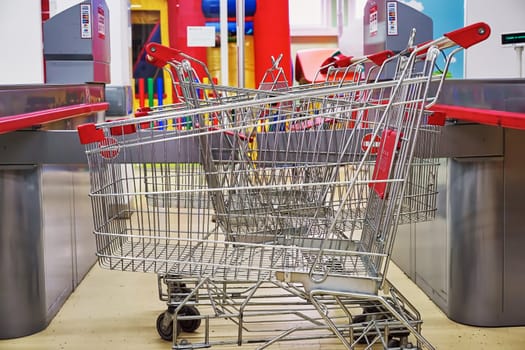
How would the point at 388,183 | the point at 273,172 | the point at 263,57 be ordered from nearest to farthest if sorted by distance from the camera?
the point at 388,183
the point at 273,172
the point at 263,57

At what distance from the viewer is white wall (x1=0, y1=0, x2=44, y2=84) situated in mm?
5949

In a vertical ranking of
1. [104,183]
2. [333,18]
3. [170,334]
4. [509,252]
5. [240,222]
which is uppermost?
[333,18]

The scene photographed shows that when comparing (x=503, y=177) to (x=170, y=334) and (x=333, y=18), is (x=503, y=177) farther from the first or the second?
(x=333, y=18)

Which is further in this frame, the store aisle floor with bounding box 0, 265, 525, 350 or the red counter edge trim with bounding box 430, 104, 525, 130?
the store aisle floor with bounding box 0, 265, 525, 350

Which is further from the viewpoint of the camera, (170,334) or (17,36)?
(17,36)

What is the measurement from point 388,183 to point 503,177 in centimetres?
105

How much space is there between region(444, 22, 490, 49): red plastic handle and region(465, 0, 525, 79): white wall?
4.75 meters

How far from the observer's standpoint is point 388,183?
2031 mm

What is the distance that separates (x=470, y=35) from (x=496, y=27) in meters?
4.93

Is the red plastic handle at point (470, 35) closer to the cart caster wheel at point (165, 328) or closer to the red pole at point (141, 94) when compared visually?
the cart caster wheel at point (165, 328)

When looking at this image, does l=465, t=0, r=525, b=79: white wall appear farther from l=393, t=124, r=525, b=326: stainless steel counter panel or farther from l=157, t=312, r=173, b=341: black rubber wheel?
l=157, t=312, r=173, b=341: black rubber wheel

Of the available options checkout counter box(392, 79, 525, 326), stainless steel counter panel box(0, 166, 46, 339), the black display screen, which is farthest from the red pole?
checkout counter box(392, 79, 525, 326)

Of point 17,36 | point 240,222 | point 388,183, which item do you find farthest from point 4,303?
point 17,36

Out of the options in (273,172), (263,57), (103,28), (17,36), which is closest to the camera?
(273,172)
